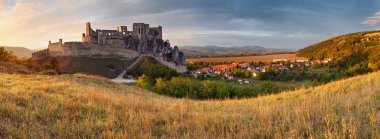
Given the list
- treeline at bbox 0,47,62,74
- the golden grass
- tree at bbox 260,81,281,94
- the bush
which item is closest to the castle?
treeline at bbox 0,47,62,74

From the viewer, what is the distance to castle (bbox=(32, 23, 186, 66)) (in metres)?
80.1

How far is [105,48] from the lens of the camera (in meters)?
84.4

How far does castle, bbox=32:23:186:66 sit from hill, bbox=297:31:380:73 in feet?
231

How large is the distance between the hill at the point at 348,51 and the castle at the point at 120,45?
7028cm

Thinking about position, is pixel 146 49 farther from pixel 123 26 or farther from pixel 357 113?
pixel 357 113

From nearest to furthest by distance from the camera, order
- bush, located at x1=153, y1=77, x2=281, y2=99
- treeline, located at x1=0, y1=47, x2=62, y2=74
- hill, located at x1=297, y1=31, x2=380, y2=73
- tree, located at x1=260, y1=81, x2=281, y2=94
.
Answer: bush, located at x1=153, y1=77, x2=281, y2=99 → tree, located at x1=260, y1=81, x2=281, y2=94 → treeline, located at x1=0, y1=47, x2=62, y2=74 → hill, located at x1=297, y1=31, x2=380, y2=73

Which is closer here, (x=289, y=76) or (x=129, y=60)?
(x=129, y=60)

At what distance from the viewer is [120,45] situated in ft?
287

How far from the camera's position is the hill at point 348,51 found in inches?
4575

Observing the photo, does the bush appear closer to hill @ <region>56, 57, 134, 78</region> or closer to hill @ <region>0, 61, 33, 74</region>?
hill @ <region>0, 61, 33, 74</region>

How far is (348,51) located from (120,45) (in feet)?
386

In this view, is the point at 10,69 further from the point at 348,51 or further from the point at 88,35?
the point at 348,51

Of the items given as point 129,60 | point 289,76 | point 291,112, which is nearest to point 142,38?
point 129,60

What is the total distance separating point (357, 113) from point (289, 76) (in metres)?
99.3
